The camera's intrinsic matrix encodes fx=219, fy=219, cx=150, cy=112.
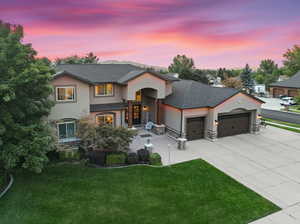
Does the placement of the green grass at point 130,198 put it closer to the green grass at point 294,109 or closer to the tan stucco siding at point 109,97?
the tan stucco siding at point 109,97

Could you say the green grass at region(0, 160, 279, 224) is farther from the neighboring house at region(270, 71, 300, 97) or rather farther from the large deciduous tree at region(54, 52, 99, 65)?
the large deciduous tree at region(54, 52, 99, 65)

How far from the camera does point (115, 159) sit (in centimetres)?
1439

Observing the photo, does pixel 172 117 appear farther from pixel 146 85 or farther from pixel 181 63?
pixel 181 63

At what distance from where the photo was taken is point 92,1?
15.8 m

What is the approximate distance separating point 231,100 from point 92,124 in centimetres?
1233

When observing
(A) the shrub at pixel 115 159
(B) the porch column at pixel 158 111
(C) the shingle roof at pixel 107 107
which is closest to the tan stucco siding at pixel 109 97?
(C) the shingle roof at pixel 107 107

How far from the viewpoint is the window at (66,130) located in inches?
663

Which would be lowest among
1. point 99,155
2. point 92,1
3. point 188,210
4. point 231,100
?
point 188,210

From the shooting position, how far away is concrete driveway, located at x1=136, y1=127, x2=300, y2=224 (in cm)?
1098

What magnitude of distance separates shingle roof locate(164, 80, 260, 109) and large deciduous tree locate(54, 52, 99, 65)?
39916 mm

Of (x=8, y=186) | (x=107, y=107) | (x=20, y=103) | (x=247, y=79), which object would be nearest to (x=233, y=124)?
(x=107, y=107)

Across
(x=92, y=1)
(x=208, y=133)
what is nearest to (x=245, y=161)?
(x=208, y=133)

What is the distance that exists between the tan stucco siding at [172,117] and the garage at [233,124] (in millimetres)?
3932

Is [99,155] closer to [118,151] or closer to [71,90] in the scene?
[118,151]
